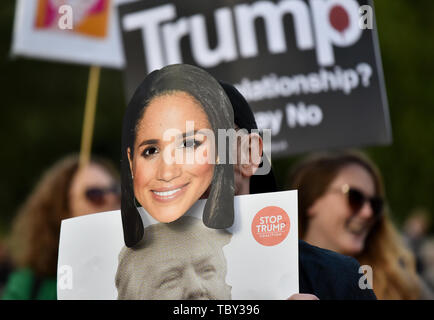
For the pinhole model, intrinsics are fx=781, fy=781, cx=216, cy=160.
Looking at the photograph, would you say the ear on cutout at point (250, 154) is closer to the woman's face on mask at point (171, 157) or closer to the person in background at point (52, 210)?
the woman's face on mask at point (171, 157)

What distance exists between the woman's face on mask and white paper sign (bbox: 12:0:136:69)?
2151 mm

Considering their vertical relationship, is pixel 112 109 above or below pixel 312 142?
above

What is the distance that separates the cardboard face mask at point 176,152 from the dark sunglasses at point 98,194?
1245mm

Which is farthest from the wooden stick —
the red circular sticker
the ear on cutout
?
the red circular sticker

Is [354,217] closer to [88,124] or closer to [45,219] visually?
[88,124]

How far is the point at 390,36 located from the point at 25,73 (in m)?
5.78

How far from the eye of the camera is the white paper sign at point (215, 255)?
1.83 m

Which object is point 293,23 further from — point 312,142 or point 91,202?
point 91,202

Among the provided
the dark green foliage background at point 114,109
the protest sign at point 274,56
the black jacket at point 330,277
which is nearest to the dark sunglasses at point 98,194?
the protest sign at point 274,56

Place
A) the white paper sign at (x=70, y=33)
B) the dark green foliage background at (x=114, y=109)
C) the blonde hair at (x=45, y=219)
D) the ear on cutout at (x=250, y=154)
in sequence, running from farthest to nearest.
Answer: the dark green foliage background at (x=114, y=109)
the white paper sign at (x=70, y=33)
the blonde hair at (x=45, y=219)
the ear on cutout at (x=250, y=154)

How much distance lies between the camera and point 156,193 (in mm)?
1923

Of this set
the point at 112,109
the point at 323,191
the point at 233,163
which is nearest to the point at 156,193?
the point at 233,163

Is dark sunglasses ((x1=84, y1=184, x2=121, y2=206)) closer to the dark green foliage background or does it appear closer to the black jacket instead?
the black jacket
